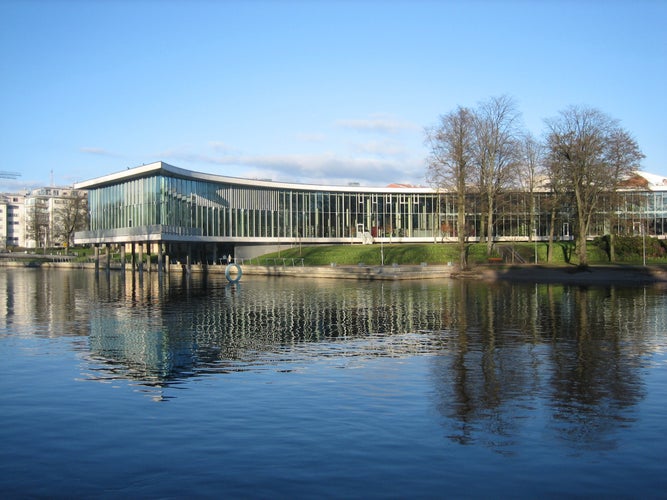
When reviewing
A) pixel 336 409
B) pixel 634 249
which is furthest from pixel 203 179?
pixel 336 409

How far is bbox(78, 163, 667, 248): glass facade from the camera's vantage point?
79.3 m

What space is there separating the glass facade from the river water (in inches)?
2000

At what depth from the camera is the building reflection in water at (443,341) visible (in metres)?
13.4

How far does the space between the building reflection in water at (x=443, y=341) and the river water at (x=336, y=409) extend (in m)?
0.10

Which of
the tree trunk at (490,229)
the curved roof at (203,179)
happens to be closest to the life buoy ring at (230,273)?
the curved roof at (203,179)

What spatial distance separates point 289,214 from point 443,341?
80.7 m

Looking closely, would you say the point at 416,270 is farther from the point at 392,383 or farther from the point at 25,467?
the point at 25,467

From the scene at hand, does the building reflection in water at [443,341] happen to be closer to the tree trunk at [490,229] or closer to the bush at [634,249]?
the tree trunk at [490,229]

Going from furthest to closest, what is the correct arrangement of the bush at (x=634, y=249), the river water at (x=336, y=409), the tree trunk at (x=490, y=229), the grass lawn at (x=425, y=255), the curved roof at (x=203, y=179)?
the curved roof at (x=203, y=179), the grass lawn at (x=425, y=255), the bush at (x=634, y=249), the tree trunk at (x=490, y=229), the river water at (x=336, y=409)

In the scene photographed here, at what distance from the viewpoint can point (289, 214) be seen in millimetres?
101625

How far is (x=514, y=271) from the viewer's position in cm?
6084

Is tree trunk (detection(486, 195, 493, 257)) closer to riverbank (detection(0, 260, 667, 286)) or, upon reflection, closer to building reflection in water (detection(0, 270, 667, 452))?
riverbank (detection(0, 260, 667, 286))

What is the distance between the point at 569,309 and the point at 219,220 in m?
64.5

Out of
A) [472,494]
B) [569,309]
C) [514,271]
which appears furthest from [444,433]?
[514,271]
